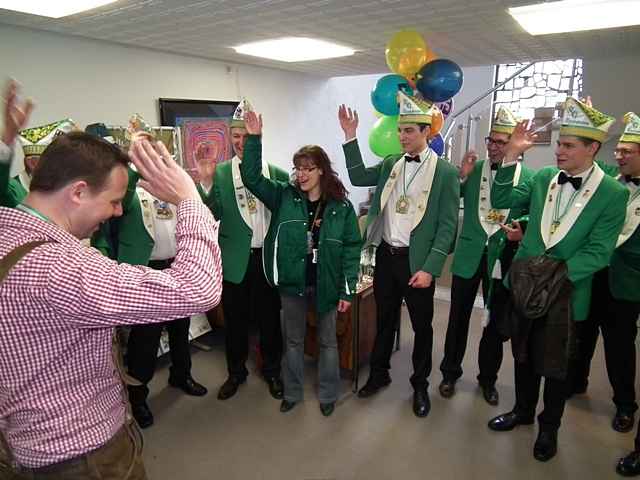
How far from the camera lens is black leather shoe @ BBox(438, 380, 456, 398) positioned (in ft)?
9.29

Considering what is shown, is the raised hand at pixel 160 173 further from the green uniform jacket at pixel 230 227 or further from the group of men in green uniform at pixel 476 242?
the green uniform jacket at pixel 230 227

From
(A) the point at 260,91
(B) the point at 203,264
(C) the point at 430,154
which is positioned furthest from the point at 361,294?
(A) the point at 260,91

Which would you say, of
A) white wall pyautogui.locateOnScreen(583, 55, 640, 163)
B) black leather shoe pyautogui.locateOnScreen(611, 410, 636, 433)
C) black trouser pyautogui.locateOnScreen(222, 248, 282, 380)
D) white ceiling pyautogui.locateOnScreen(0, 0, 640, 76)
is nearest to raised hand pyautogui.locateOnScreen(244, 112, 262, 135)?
white ceiling pyautogui.locateOnScreen(0, 0, 640, 76)

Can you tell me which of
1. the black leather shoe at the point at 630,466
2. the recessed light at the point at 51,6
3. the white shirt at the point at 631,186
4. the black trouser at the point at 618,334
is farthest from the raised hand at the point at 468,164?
the recessed light at the point at 51,6

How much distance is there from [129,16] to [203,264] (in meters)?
2.36

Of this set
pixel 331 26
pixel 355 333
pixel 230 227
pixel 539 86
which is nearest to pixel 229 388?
pixel 355 333

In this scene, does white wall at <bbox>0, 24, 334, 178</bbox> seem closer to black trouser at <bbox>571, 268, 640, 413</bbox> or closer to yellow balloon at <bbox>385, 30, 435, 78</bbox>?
yellow balloon at <bbox>385, 30, 435, 78</bbox>

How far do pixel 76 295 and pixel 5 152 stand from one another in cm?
101

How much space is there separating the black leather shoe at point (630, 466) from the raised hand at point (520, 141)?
65.1 inches

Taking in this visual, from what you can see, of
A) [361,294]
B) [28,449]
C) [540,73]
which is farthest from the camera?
[540,73]

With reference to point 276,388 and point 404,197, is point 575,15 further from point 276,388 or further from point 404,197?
point 276,388

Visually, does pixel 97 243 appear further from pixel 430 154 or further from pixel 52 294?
pixel 430 154

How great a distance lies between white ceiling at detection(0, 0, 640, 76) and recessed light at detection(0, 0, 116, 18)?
Answer: 0.29ft

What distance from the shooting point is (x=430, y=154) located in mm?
2529
